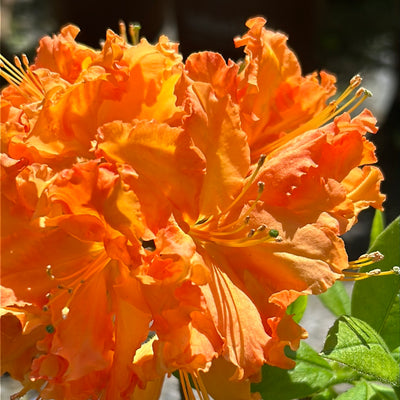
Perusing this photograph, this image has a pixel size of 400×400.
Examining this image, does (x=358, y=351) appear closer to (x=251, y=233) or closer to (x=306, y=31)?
(x=251, y=233)

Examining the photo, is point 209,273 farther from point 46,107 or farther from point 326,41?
point 326,41

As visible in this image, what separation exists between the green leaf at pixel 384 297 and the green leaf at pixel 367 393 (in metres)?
0.05

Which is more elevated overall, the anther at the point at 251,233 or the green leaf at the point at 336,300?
the anther at the point at 251,233

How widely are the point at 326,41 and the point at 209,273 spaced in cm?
320

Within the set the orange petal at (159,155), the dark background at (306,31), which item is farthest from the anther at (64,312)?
the dark background at (306,31)

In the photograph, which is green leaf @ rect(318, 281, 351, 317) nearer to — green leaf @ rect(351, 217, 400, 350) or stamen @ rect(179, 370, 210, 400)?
green leaf @ rect(351, 217, 400, 350)

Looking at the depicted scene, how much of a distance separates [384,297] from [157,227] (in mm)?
326

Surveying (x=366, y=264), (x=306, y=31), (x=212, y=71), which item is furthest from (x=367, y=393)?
(x=306, y=31)

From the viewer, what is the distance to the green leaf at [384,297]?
0.85 meters

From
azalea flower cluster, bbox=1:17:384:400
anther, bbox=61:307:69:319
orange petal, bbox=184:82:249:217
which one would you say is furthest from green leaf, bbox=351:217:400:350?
anther, bbox=61:307:69:319

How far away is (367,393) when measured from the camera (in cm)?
80

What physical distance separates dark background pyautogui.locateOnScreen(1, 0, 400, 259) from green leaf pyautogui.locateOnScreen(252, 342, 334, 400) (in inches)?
60.3

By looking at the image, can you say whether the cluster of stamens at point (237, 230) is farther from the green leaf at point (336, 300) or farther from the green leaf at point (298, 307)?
the green leaf at point (336, 300)

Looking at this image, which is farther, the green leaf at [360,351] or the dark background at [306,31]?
the dark background at [306,31]
